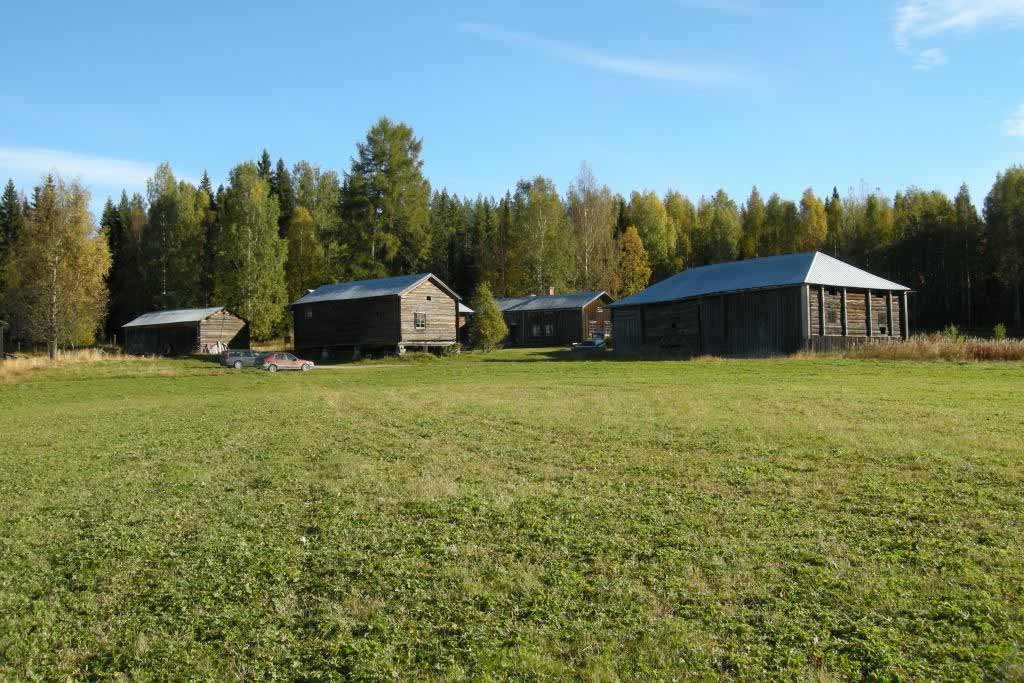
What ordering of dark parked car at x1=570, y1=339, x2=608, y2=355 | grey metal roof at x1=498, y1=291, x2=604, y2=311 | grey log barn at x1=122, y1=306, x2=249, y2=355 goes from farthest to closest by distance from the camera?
grey metal roof at x1=498, y1=291, x2=604, y2=311, grey log barn at x1=122, y1=306, x2=249, y2=355, dark parked car at x1=570, y1=339, x2=608, y2=355

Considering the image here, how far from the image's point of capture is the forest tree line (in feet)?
237

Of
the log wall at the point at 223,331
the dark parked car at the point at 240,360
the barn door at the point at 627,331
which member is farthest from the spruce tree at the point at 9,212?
Answer: the barn door at the point at 627,331

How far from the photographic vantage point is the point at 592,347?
5750cm

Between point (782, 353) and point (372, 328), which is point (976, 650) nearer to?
point (782, 353)

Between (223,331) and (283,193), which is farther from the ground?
(283,193)

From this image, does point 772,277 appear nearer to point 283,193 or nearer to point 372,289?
point 372,289

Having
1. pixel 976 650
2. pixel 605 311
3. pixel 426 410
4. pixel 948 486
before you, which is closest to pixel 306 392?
pixel 426 410

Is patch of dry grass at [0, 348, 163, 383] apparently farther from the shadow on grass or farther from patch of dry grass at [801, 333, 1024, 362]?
patch of dry grass at [801, 333, 1024, 362]

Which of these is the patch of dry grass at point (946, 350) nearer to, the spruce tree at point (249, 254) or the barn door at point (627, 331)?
the barn door at point (627, 331)

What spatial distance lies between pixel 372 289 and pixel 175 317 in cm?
1908

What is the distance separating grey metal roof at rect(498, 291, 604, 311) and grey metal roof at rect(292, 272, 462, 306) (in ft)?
42.2

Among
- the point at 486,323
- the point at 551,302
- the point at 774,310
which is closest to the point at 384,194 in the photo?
the point at 551,302

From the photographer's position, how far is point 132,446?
15727 mm

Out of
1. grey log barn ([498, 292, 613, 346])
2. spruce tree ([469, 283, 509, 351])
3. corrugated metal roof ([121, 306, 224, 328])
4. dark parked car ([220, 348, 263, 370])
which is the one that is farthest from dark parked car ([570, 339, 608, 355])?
corrugated metal roof ([121, 306, 224, 328])
